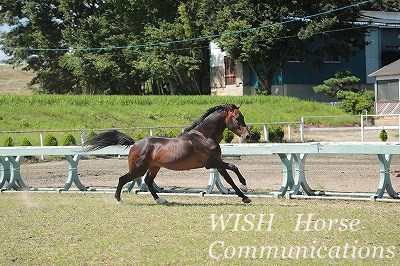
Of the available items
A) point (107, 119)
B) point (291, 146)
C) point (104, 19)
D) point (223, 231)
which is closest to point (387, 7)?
point (104, 19)

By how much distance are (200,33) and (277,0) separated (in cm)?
932

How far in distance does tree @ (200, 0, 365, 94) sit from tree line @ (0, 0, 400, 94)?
0.23ft

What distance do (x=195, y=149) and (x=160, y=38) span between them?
46428 mm

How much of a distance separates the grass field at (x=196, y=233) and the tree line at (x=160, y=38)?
127 ft

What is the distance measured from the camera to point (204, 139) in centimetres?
1354

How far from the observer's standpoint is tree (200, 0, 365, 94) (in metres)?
50.6

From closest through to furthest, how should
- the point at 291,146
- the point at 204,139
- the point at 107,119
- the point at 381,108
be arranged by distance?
the point at 204,139 < the point at 291,146 < the point at 107,119 < the point at 381,108

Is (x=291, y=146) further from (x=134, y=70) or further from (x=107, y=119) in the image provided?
(x=134, y=70)

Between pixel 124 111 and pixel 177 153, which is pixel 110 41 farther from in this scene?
pixel 177 153

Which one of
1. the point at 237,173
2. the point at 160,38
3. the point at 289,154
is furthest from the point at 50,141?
the point at 160,38

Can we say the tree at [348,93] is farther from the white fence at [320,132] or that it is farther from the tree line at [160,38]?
the white fence at [320,132]

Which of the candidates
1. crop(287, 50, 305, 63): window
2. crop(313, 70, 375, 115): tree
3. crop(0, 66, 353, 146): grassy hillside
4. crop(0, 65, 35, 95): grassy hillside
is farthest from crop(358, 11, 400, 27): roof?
crop(0, 65, 35, 95): grassy hillside

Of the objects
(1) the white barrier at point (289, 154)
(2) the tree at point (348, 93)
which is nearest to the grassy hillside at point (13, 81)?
(2) the tree at point (348, 93)

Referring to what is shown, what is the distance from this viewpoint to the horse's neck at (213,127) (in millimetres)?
13609
